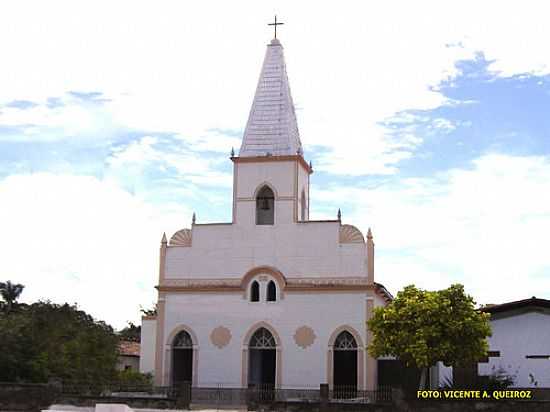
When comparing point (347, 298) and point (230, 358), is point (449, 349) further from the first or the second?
point (230, 358)

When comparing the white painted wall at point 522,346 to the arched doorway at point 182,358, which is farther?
the arched doorway at point 182,358

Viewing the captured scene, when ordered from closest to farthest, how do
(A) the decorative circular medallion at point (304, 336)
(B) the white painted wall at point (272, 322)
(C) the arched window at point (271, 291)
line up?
1. (B) the white painted wall at point (272, 322)
2. (A) the decorative circular medallion at point (304, 336)
3. (C) the arched window at point (271, 291)

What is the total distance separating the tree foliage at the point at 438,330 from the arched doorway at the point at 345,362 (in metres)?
4.04

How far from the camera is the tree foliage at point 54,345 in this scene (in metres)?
34.7

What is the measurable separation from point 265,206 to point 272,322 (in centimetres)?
554

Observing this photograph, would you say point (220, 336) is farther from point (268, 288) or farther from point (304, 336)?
point (304, 336)

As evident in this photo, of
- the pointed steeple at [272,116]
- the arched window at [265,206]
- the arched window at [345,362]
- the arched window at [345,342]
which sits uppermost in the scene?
the pointed steeple at [272,116]

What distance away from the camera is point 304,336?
37.0 m

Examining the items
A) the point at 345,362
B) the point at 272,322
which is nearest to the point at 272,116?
the point at 272,322

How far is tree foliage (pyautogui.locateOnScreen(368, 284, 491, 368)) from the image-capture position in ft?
104

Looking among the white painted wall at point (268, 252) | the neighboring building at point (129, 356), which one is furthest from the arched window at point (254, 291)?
the neighboring building at point (129, 356)

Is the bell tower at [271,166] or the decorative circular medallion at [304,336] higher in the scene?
the bell tower at [271,166]

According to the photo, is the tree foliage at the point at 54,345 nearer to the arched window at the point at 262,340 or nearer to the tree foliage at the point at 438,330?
the arched window at the point at 262,340

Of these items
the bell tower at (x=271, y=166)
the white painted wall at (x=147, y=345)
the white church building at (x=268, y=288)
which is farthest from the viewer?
the white painted wall at (x=147, y=345)
